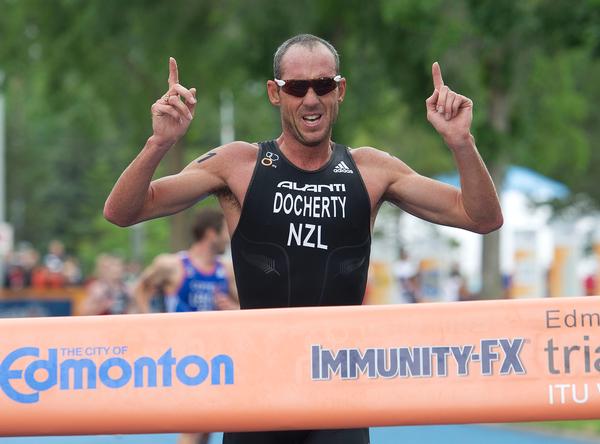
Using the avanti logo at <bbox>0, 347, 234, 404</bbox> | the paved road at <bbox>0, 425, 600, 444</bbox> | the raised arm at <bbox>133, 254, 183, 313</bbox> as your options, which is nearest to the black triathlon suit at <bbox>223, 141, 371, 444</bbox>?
the avanti logo at <bbox>0, 347, 234, 404</bbox>

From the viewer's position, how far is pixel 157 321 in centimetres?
477

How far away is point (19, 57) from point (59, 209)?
55961 millimetres

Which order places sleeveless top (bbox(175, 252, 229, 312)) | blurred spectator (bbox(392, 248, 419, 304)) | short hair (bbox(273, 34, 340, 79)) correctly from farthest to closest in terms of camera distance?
blurred spectator (bbox(392, 248, 419, 304)) → sleeveless top (bbox(175, 252, 229, 312)) → short hair (bbox(273, 34, 340, 79))

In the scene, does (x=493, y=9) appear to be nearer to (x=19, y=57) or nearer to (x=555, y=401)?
(x=19, y=57)

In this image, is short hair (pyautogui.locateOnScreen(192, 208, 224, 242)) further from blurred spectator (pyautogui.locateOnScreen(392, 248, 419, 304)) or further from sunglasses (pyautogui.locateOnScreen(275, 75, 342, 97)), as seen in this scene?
blurred spectator (pyautogui.locateOnScreen(392, 248, 419, 304))

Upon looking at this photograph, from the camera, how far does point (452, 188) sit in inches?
204

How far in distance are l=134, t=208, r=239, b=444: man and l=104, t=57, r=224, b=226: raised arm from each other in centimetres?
596

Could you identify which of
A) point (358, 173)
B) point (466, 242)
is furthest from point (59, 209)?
point (358, 173)

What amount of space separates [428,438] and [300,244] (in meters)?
9.26

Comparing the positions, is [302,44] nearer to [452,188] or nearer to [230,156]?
[230,156]

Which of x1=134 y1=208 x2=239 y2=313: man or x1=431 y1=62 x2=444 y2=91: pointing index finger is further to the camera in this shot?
x1=134 y1=208 x2=239 y2=313: man

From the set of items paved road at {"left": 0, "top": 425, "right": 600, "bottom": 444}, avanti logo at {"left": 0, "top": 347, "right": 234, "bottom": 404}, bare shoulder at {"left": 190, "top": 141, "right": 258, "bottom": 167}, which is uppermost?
paved road at {"left": 0, "top": 425, "right": 600, "bottom": 444}

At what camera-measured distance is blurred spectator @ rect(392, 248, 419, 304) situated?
88.0ft

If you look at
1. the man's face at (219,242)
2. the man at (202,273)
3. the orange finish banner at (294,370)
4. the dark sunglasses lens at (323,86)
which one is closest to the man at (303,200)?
the dark sunglasses lens at (323,86)
